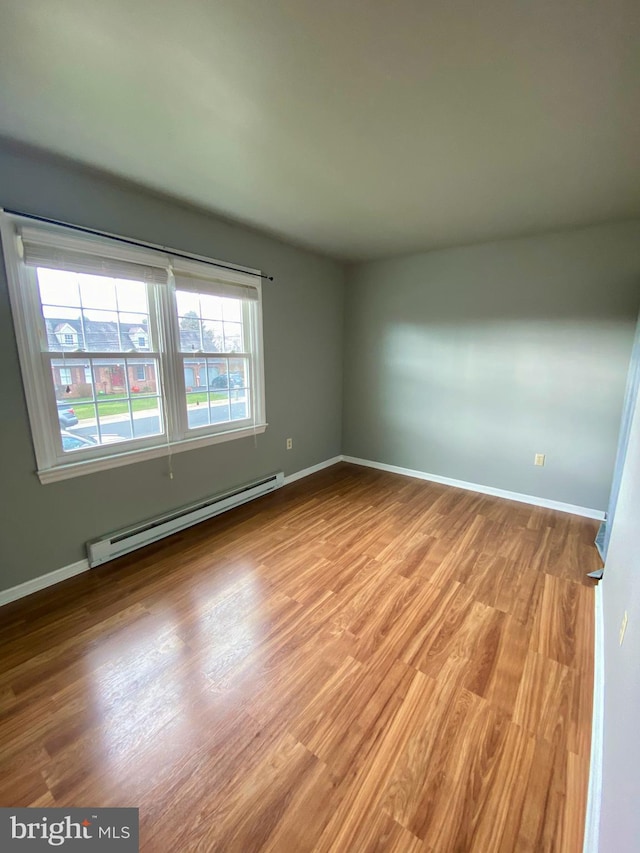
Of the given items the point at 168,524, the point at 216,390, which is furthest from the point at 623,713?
the point at 216,390

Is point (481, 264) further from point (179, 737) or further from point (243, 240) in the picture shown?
point (179, 737)

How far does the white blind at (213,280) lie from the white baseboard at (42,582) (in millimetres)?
2043

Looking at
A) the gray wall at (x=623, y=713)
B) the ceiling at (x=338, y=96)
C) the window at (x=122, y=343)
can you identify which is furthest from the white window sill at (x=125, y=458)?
the gray wall at (x=623, y=713)

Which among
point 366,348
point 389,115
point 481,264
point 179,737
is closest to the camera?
point 179,737

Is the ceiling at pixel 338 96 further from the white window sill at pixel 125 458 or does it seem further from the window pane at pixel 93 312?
the white window sill at pixel 125 458

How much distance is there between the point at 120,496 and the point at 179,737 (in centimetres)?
159

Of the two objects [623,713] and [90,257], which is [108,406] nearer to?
[90,257]

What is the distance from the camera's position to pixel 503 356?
3.33 metres

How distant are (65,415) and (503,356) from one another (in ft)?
11.8

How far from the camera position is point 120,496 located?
7.99 feet

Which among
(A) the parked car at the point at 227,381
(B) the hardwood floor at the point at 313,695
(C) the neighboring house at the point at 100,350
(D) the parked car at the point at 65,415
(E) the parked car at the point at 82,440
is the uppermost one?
(C) the neighboring house at the point at 100,350

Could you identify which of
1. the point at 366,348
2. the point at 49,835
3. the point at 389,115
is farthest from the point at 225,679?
the point at 366,348

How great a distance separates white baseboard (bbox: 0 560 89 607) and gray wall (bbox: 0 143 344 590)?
0.13ft

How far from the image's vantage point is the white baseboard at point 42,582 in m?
2.00
